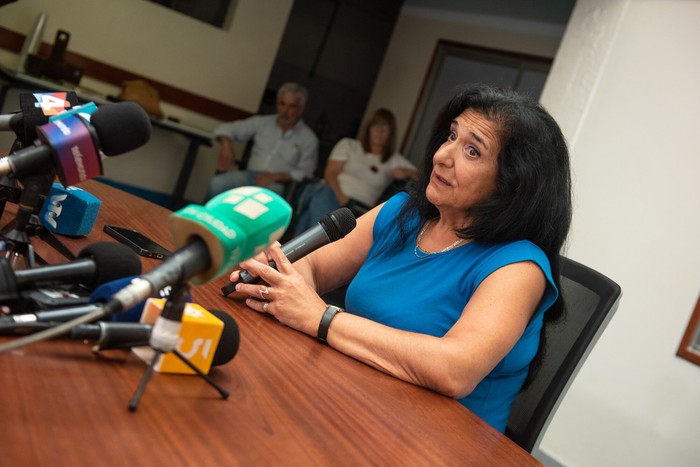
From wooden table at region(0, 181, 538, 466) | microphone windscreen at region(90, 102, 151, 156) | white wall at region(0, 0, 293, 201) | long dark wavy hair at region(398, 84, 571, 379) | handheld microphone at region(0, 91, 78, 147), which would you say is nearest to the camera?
wooden table at region(0, 181, 538, 466)

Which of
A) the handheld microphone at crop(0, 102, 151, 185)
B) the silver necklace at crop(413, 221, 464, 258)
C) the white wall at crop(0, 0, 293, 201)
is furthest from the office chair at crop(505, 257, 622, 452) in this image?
the white wall at crop(0, 0, 293, 201)

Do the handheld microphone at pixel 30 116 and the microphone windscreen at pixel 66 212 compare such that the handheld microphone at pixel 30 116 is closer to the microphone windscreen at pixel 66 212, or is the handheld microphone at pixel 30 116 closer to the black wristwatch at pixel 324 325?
the microphone windscreen at pixel 66 212

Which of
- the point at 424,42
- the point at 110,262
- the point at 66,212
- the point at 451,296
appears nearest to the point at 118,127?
the point at 110,262

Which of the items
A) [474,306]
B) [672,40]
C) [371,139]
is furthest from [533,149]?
[371,139]

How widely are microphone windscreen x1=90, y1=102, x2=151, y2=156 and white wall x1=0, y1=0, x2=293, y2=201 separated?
18.6ft

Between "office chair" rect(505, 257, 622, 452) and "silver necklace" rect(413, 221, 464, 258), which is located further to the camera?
"silver necklace" rect(413, 221, 464, 258)

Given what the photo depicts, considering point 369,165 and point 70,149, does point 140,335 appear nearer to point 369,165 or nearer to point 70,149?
point 70,149

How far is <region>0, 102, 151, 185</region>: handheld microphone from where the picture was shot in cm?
94

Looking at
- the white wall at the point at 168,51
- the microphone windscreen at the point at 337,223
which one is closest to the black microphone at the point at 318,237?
the microphone windscreen at the point at 337,223

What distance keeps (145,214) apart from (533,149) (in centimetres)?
98

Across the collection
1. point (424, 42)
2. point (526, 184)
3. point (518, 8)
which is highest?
point (518, 8)

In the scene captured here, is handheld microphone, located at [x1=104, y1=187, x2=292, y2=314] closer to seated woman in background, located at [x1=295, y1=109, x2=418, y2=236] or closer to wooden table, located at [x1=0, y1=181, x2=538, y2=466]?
wooden table, located at [x1=0, y1=181, x2=538, y2=466]

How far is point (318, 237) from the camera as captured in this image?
153cm

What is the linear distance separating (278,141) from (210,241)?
18.7ft
